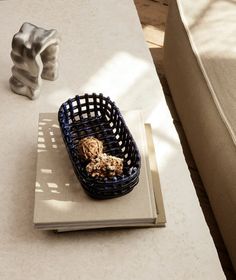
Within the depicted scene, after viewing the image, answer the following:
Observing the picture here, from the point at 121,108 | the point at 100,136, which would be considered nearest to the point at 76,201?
the point at 100,136

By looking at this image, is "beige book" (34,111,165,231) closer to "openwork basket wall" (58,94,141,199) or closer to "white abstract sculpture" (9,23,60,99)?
"openwork basket wall" (58,94,141,199)

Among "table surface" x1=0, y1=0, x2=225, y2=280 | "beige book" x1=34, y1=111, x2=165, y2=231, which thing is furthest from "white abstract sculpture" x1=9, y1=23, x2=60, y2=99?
"beige book" x1=34, y1=111, x2=165, y2=231

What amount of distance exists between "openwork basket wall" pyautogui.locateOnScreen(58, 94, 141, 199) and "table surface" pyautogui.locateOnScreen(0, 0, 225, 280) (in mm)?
84

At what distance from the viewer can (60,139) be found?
2.43ft

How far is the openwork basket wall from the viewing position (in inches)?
24.7

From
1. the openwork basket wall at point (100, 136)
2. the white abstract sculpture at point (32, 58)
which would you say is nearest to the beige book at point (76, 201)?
the openwork basket wall at point (100, 136)

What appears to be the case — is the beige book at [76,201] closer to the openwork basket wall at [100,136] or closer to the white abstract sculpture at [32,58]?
the openwork basket wall at [100,136]

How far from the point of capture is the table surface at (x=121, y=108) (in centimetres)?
62

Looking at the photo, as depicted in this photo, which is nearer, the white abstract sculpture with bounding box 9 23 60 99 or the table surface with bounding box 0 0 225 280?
the table surface with bounding box 0 0 225 280

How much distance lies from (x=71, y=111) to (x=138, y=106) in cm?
17

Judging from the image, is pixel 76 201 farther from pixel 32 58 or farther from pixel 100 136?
pixel 32 58

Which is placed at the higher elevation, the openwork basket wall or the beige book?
the openwork basket wall

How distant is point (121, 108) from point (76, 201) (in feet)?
0.90

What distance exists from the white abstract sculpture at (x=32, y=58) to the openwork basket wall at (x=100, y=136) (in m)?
0.11
